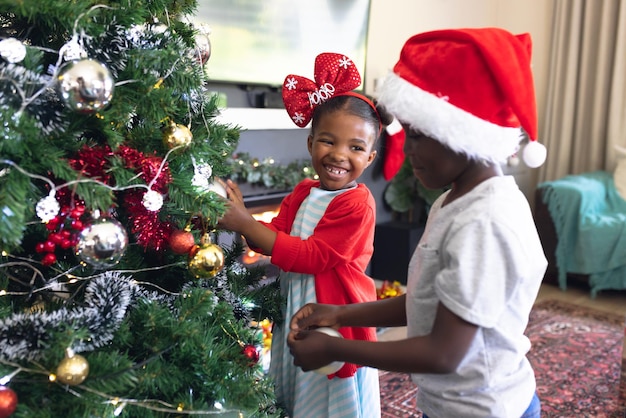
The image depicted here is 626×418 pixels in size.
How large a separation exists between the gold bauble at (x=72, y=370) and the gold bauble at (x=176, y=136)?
0.36 metres

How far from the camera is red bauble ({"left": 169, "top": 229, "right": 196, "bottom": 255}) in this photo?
1.06 metres

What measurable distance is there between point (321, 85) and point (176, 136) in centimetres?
51

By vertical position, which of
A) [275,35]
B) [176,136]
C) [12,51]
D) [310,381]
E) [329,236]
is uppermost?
[275,35]

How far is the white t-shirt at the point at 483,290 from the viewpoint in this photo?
0.84 m

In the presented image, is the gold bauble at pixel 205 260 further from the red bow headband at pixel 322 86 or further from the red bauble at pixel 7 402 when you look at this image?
the red bow headband at pixel 322 86

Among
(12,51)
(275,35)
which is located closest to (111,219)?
(12,51)

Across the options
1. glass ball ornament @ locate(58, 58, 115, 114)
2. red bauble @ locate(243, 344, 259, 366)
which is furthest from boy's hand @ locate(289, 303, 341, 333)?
glass ball ornament @ locate(58, 58, 115, 114)

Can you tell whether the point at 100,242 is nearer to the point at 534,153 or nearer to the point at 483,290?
the point at 483,290

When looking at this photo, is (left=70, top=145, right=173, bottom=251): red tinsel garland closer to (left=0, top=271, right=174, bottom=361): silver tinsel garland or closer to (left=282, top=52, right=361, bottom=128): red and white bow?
(left=0, top=271, right=174, bottom=361): silver tinsel garland

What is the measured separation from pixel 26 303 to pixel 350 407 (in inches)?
27.4

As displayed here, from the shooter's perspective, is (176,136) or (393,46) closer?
(176,136)

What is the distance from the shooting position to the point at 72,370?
851mm

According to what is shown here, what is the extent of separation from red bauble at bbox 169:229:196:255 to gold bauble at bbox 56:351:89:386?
0.26 metres

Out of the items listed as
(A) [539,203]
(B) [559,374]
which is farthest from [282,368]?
(A) [539,203]
